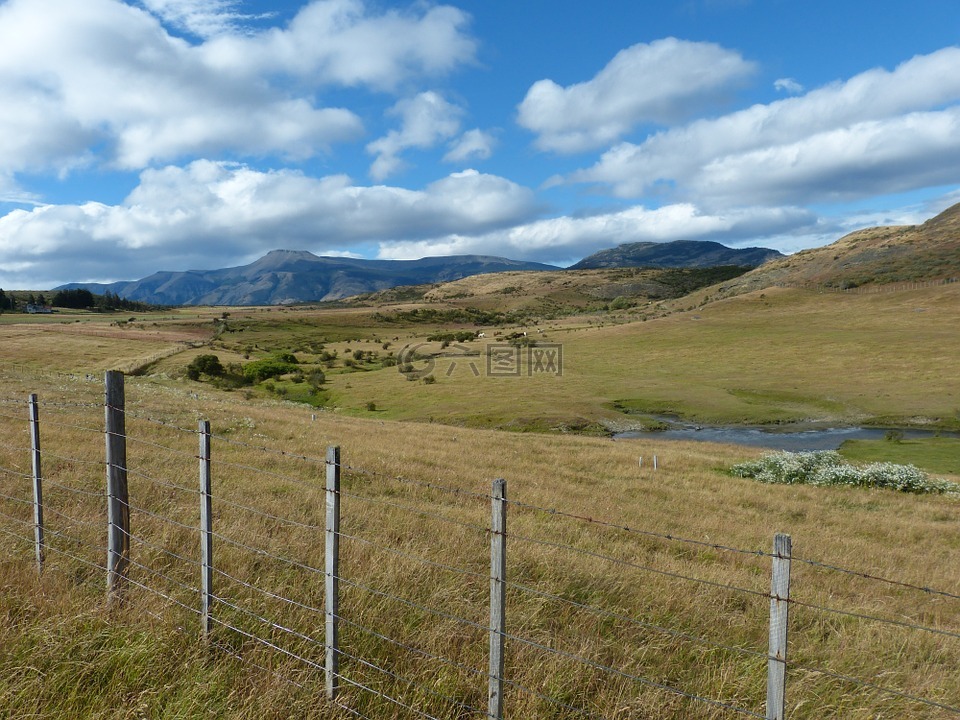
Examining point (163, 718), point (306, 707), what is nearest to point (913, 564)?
point (306, 707)

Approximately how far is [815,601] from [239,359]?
85284 mm

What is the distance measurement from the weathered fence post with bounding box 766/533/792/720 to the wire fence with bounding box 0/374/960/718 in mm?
13

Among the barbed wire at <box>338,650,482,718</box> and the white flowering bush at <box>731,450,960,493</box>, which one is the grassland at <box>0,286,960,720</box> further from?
the white flowering bush at <box>731,450,960,493</box>

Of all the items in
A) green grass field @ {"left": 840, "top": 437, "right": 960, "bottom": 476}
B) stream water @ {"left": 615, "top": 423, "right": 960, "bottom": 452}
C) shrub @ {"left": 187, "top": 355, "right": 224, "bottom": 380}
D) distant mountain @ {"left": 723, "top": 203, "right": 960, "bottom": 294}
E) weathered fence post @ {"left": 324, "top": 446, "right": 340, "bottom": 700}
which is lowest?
stream water @ {"left": 615, "top": 423, "right": 960, "bottom": 452}

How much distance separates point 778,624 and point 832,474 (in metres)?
26.6

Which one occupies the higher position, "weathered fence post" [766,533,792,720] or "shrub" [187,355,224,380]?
"weathered fence post" [766,533,792,720]

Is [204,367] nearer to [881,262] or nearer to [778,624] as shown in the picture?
[778,624]

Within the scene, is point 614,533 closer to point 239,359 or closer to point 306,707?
point 306,707

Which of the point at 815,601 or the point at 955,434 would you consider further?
the point at 955,434

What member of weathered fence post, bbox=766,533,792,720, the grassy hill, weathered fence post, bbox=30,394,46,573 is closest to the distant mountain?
the grassy hill

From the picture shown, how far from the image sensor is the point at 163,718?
4.49 metres

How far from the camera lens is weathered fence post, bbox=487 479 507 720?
441 centimetres

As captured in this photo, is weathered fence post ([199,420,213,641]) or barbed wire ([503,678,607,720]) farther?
weathered fence post ([199,420,213,641])

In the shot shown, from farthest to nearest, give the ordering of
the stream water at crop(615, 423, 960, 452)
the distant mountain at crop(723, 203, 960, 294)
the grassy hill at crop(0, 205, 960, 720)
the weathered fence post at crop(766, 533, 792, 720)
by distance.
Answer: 1. the distant mountain at crop(723, 203, 960, 294)
2. the stream water at crop(615, 423, 960, 452)
3. the grassy hill at crop(0, 205, 960, 720)
4. the weathered fence post at crop(766, 533, 792, 720)
